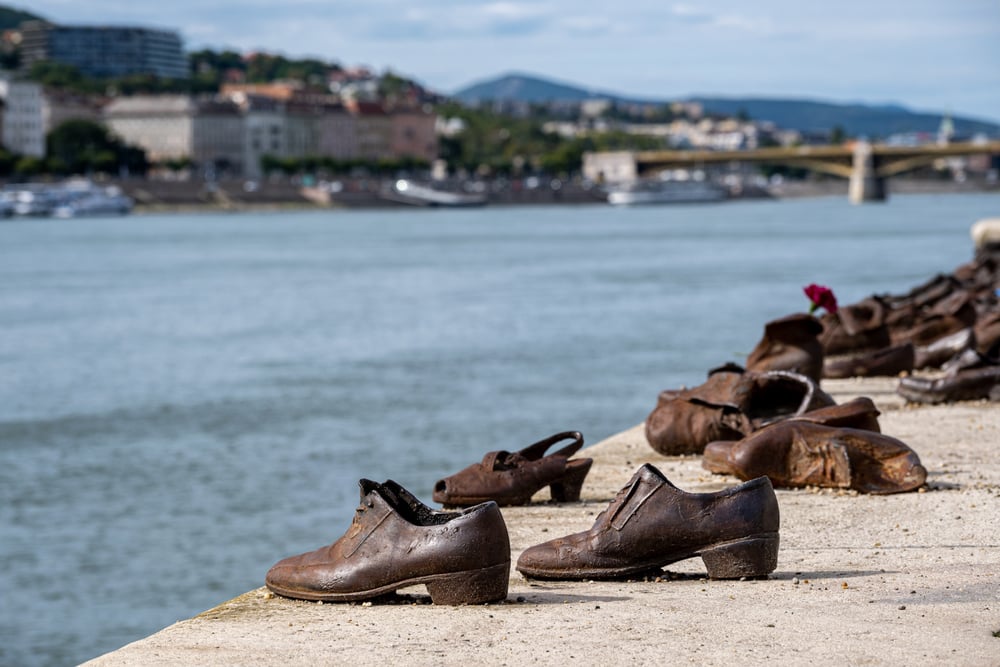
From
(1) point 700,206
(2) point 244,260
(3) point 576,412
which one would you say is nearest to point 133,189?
(1) point 700,206

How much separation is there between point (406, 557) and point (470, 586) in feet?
0.67

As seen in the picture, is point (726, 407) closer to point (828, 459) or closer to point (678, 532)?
point (828, 459)

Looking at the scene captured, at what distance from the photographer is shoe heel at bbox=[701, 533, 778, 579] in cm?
568

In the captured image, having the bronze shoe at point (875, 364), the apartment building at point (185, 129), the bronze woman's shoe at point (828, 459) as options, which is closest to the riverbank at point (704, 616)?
the bronze woman's shoe at point (828, 459)

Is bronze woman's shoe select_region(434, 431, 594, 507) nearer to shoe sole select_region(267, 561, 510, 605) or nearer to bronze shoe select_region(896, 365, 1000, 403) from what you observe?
shoe sole select_region(267, 561, 510, 605)

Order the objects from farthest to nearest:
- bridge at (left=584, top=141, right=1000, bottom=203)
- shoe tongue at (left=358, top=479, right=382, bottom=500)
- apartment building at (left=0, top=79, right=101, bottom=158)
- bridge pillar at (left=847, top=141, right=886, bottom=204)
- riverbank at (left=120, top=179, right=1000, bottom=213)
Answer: apartment building at (left=0, top=79, right=101, bottom=158) < riverbank at (left=120, top=179, right=1000, bottom=213) < bridge pillar at (left=847, top=141, right=886, bottom=204) < bridge at (left=584, top=141, right=1000, bottom=203) < shoe tongue at (left=358, top=479, right=382, bottom=500)

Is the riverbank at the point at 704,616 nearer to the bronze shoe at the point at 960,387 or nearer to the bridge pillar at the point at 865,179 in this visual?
the bronze shoe at the point at 960,387

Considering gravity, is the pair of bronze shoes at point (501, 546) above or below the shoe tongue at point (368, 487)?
below

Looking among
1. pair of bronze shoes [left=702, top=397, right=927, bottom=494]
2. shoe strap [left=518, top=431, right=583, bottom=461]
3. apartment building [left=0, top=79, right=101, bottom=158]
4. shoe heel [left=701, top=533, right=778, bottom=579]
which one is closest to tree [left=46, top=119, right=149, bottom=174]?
apartment building [left=0, top=79, right=101, bottom=158]

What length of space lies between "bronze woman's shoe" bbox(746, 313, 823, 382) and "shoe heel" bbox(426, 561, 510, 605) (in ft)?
17.2

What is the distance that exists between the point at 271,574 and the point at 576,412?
16.4 meters

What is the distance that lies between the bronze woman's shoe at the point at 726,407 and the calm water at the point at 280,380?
4.10 metres

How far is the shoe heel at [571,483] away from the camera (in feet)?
23.7

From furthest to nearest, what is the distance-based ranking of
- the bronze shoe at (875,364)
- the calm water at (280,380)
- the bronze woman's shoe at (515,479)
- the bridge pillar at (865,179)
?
the bridge pillar at (865,179) → the calm water at (280,380) → the bronze shoe at (875,364) → the bronze woman's shoe at (515,479)
